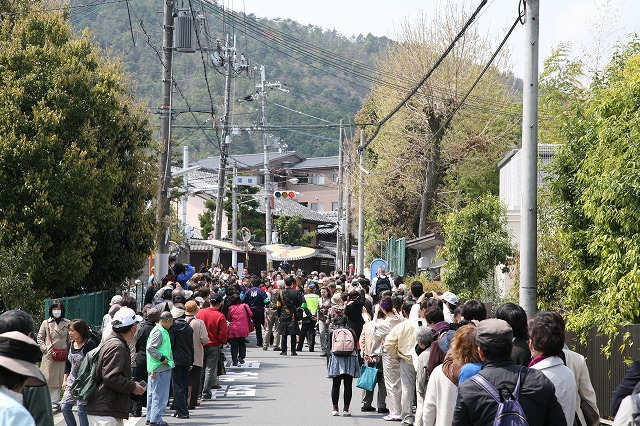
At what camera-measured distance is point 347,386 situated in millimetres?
13805

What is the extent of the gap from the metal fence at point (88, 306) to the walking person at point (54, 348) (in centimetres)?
177

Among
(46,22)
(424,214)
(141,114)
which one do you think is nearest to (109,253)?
(141,114)

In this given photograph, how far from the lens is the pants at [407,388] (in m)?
12.9

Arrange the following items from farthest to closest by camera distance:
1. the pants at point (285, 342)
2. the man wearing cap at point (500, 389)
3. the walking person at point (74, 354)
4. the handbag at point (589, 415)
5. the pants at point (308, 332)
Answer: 1. the pants at point (308, 332)
2. the pants at point (285, 342)
3. the walking person at point (74, 354)
4. the handbag at point (589, 415)
5. the man wearing cap at point (500, 389)

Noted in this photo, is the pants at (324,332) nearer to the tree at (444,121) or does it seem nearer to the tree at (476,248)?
the tree at (476,248)

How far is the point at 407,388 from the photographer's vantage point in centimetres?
1302

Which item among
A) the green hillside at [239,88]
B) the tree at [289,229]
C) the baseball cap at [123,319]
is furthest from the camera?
the green hillside at [239,88]

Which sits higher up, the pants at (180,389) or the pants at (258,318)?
the pants at (258,318)

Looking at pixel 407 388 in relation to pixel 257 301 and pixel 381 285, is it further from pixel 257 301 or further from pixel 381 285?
pixel 257 301

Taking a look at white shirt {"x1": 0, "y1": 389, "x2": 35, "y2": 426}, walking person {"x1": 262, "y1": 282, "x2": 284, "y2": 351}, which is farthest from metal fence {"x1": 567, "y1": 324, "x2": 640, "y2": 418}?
walking person {"x1": 262, "y1": 282, "x2": 284, "y2": 351}

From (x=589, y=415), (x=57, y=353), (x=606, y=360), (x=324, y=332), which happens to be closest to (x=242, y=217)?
(x=324, y=332)

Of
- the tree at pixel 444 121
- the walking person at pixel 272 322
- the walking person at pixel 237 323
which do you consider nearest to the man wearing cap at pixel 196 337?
the walking person at pixel 237 323

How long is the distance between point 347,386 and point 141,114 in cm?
1173

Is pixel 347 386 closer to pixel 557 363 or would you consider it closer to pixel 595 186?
pixel 595 186
